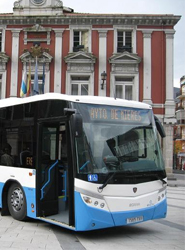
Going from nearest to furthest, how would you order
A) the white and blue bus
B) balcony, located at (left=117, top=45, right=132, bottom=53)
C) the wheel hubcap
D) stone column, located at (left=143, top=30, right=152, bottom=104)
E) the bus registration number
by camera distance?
the white and blue bus, the bus registration number, the wheel hubcap, stone column, located at (left=143, top=30, right=152, bottom=104), balcony, located at (left=117, top=45, right=132, bottom=53)

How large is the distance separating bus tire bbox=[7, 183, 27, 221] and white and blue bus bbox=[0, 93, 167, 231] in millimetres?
22

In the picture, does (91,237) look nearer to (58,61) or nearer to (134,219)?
(134,219)

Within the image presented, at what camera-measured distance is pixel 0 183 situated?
8.45 meters

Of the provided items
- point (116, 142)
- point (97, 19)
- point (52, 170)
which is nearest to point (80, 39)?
point (97, 19)

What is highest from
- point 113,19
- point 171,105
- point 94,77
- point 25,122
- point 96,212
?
point 113,19

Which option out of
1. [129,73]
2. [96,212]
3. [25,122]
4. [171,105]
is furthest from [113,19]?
[96,212]

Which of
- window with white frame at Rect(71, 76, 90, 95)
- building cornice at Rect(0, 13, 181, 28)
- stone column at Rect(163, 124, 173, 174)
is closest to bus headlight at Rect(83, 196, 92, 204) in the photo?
stone column at Rect(163, 124, 173, 174)

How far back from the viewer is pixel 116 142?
6594 mm

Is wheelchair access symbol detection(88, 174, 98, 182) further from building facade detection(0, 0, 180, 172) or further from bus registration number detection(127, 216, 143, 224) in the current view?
building facade detection(0, 0, 180, 172)

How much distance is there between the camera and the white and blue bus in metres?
6.18

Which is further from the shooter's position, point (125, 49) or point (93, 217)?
point (125, 49)

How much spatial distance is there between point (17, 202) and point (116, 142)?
2984 mm

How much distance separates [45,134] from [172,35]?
1953cm

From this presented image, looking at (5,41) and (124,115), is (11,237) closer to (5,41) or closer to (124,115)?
(124,115)
